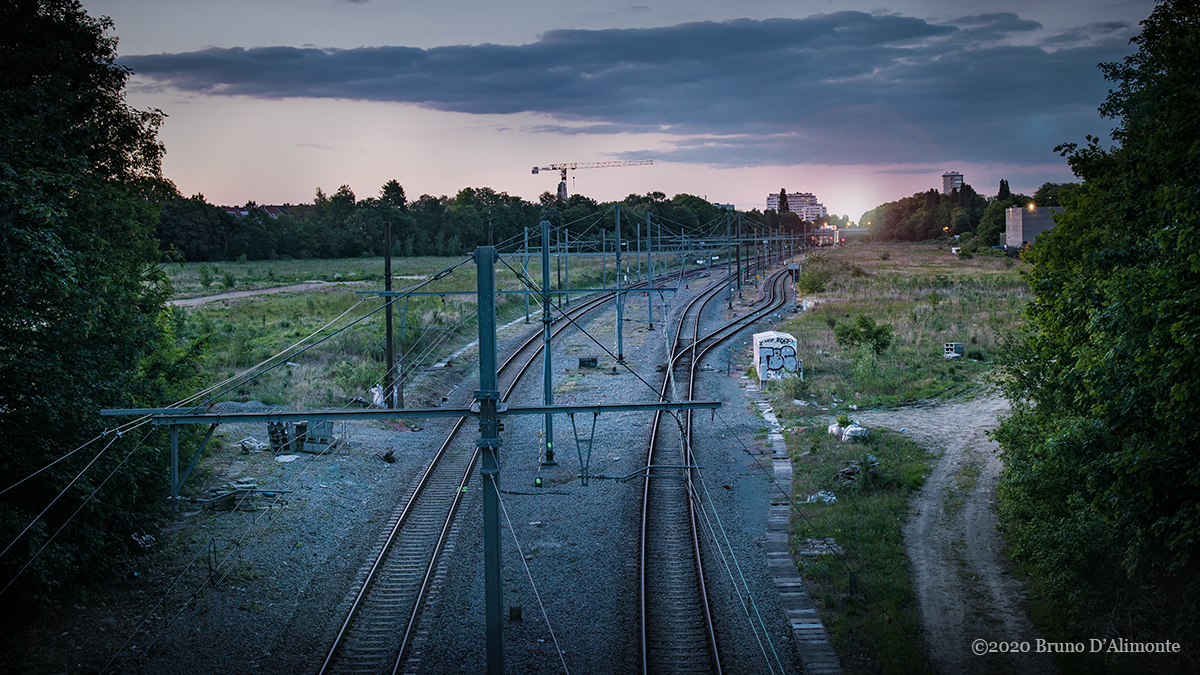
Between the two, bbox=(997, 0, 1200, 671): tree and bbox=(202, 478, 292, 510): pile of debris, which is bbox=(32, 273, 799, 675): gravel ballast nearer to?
bbox=(202, 478, 292, 510): pile of debris

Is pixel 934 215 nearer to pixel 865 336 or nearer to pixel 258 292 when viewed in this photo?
pixel 258 292

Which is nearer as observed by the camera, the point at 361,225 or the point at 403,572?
the point at 403,572

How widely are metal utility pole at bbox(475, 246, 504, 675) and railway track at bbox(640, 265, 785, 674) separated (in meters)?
2.37

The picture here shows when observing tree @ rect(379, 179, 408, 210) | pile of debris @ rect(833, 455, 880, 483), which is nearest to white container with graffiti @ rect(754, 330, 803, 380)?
pile of debris @ rect(833, 455, 880, 483)

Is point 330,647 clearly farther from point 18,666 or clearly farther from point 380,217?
point 380,217

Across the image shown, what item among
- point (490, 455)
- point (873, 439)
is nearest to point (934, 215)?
point (873, 439)

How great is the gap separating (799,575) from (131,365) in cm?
1315

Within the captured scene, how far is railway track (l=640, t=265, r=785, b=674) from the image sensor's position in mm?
11383

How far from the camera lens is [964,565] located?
46.2 feet

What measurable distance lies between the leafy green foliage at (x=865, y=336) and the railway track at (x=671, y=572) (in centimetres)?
1301

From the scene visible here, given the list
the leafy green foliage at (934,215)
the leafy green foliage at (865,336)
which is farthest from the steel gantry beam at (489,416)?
the leafy green foliage at (934,215)

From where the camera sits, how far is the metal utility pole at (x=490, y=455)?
970 centimetres

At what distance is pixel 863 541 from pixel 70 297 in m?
14.8

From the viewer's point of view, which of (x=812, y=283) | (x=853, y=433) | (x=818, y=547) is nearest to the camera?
(x=818, y=547)
